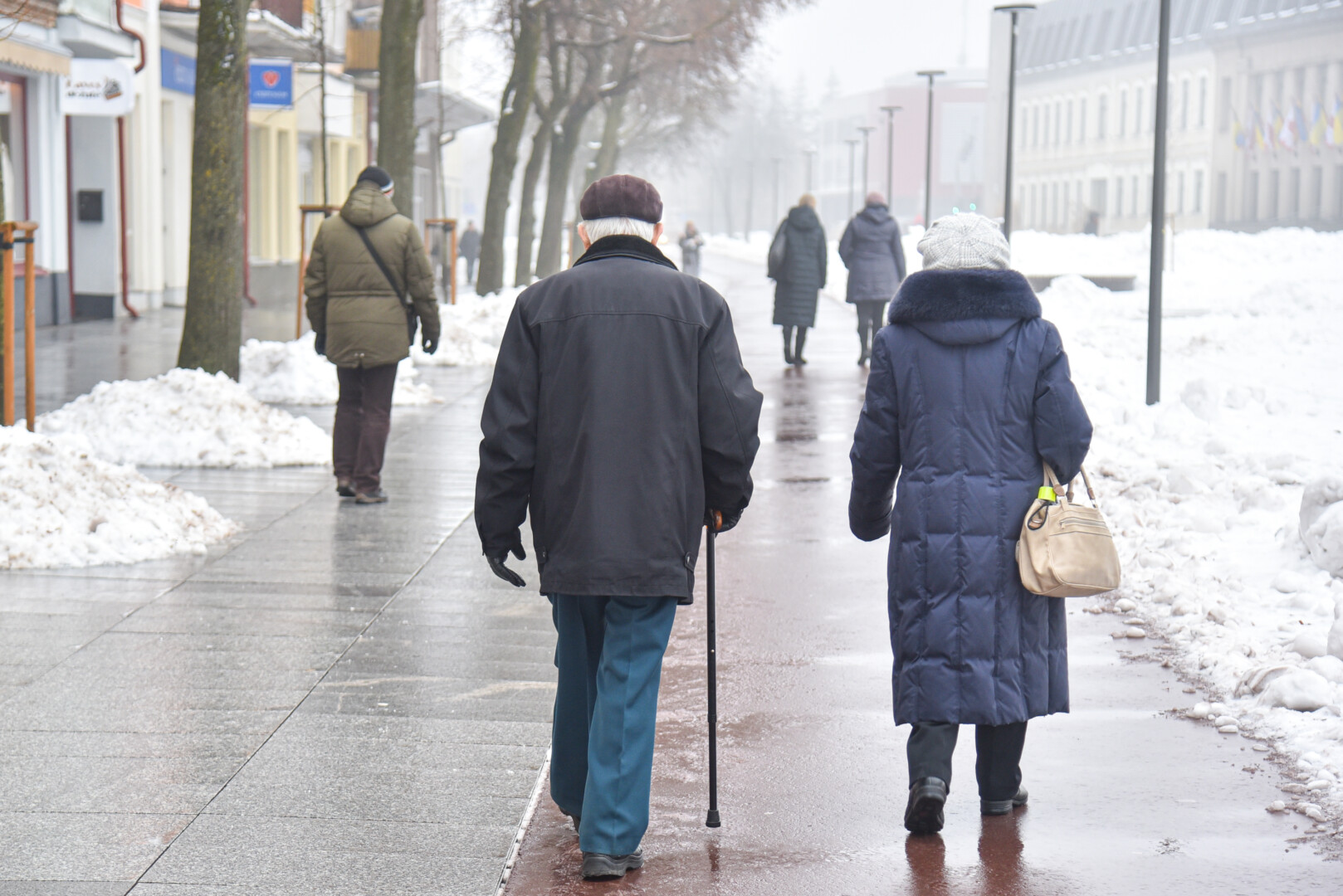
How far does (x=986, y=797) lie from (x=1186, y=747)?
0.96 metres

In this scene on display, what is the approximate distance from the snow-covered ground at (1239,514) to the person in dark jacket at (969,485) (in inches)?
38.4

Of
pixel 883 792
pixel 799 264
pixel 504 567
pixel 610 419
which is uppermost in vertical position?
pixel 799 264

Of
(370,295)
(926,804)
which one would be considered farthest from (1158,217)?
(926,804)

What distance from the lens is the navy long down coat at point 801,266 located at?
62.1ft

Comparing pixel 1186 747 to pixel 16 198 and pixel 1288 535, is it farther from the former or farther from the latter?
pixel 16 198

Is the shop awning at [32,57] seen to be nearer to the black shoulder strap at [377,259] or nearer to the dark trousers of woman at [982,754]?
the black shoulder strap at [377,259]

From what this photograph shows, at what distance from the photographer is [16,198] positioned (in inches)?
924

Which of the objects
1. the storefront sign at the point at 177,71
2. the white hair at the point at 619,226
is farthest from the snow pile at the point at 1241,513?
the storefront sign at the point at 177,71

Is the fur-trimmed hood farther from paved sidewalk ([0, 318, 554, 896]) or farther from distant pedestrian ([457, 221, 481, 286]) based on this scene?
distant pedestrian ([457, 221, 481, 286])

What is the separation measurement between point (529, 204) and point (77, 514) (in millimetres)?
28438

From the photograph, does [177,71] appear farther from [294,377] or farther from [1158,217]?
[1158,217]

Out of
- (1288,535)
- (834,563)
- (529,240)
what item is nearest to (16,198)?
(529,240)

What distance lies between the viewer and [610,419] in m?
4.27

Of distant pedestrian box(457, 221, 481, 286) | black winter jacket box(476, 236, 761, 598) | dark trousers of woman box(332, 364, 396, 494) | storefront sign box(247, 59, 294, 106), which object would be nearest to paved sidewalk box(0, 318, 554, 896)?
dark trousers of woman box(332, 364, 396, 494)
